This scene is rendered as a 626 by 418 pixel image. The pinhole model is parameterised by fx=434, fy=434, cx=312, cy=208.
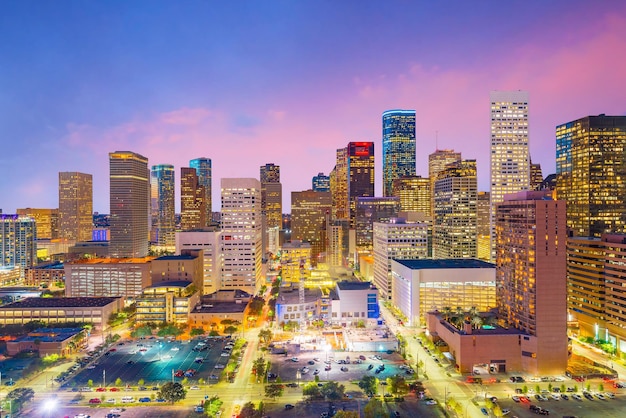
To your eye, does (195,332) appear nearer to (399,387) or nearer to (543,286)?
(399,387)

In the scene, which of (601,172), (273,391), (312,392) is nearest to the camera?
(312,392)

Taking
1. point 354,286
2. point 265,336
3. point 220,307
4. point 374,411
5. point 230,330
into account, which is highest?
point 354,286

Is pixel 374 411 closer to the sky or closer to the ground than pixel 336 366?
closer to the sky

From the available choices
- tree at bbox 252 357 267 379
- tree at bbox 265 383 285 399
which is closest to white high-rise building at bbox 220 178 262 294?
tree at bbox 252 357 267 379

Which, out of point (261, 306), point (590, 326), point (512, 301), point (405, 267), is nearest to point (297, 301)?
point (261, 306)

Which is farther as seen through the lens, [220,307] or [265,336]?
[220,307]

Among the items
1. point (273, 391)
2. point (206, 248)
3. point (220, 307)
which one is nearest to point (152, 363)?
point (273, 391)
